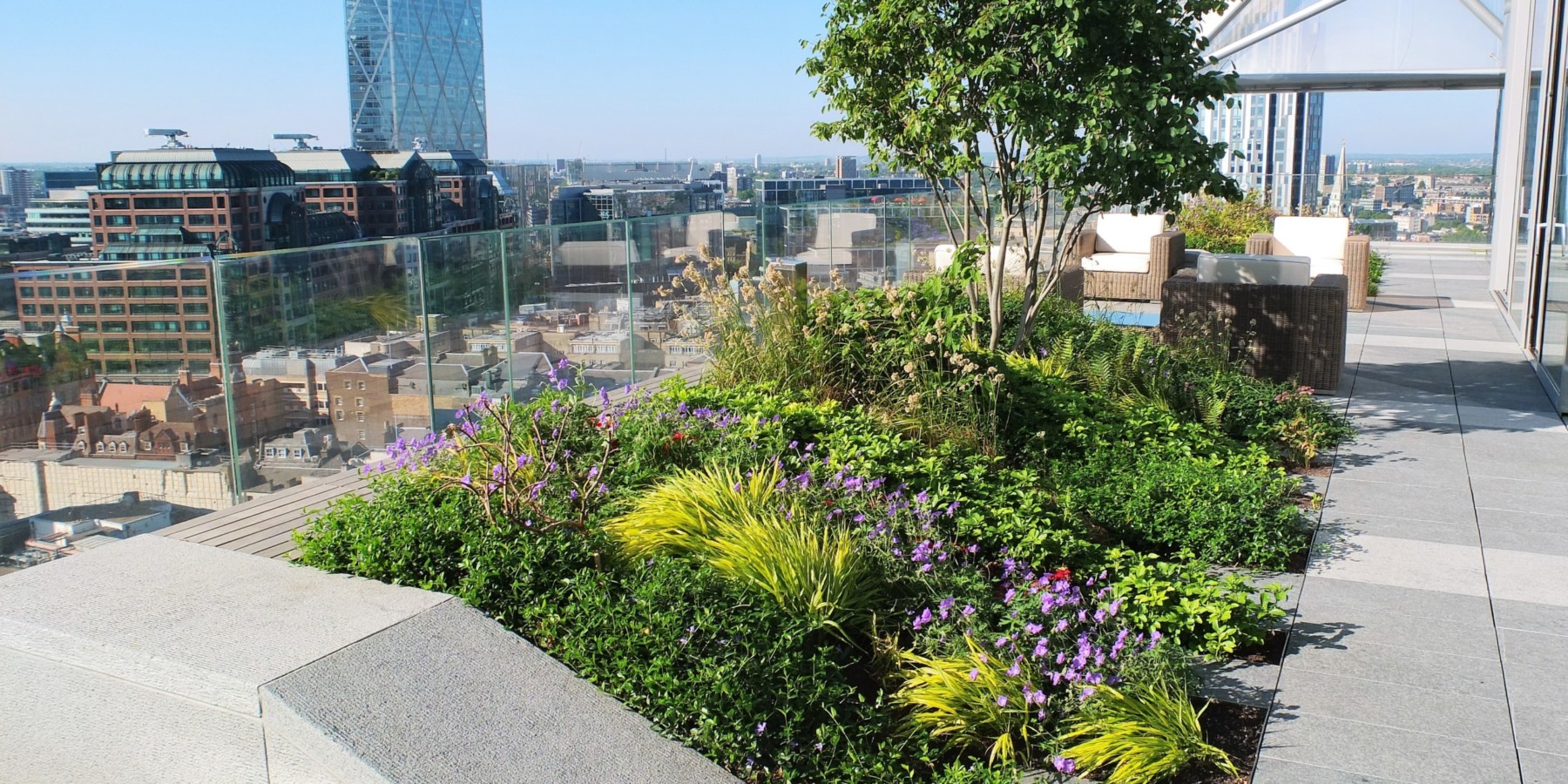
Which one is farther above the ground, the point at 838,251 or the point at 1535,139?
the point at 1535,139

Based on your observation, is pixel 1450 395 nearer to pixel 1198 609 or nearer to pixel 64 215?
pixel 1198 609

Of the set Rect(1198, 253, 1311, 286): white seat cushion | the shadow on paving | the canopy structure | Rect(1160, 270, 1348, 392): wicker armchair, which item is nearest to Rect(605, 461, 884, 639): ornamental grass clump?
the shadow on paving

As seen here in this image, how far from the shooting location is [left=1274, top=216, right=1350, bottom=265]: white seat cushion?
12859mm

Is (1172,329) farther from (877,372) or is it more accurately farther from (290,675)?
(290,675)

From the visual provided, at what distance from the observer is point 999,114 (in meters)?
6.52

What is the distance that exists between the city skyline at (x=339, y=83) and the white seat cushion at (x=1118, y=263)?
21.4m

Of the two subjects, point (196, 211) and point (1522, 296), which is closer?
point (1522, 296)

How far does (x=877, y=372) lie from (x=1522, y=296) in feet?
24.4

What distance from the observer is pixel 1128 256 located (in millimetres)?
12672

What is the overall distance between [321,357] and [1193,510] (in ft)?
12.9

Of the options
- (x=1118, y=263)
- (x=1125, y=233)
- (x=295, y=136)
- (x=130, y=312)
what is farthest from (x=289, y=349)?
(x=295, y=136)

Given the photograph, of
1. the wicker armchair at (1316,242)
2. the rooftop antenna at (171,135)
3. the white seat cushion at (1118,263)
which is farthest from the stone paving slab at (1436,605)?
the rooftop antenna at (171,135)

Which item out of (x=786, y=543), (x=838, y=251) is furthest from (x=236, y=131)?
(x=786, y=543)

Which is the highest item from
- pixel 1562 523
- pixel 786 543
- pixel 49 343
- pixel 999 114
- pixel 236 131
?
pixel 236 131
